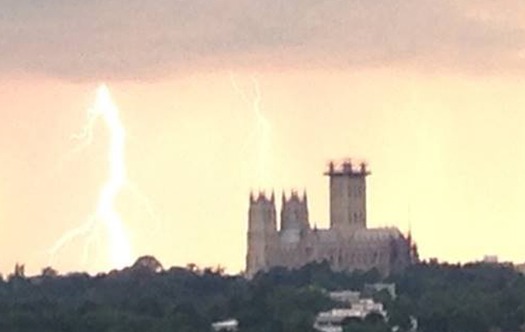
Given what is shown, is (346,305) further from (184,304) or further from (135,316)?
(135,316)

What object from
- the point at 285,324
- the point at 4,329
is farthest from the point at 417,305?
the point at 4,329

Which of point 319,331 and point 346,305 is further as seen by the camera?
point 346,305

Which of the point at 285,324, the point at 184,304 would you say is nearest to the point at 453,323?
the point at 285,324

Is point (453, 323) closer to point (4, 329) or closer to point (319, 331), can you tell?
point (319, 331)

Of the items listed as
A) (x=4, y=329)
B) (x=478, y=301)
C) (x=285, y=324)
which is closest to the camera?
(x=4, y=329)

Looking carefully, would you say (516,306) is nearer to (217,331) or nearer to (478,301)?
(478,301)

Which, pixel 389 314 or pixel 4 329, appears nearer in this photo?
pixel 4 329

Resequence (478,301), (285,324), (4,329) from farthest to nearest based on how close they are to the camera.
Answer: (478,301)
(285,324)
(4,329)

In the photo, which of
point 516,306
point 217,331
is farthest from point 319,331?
point 516,306
